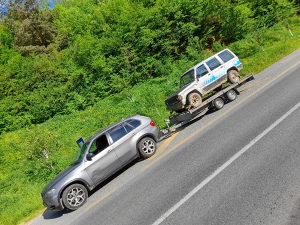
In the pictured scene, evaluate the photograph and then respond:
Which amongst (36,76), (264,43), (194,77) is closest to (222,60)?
(194,77)

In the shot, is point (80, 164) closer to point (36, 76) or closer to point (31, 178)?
point (31, 178)

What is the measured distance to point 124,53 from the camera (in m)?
28.4

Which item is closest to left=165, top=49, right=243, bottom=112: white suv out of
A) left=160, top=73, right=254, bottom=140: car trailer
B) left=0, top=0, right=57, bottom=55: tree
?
left=160, top=73, right=254, bottom=140: car trailer

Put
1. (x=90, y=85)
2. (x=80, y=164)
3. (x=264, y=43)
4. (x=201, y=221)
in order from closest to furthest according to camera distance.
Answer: (x=201, y=221) < (x=80, y=164) < (x=264, y=43) < (x=90, y=85)

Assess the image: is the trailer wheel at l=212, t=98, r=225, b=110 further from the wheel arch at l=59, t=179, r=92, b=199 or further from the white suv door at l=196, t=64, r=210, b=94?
the wheel arch at l=59, t=179, r=92, b=199

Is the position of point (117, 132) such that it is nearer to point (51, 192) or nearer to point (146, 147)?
point (146, 147)

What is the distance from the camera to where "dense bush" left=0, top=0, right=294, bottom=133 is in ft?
90.1

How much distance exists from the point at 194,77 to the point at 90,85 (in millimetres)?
19402

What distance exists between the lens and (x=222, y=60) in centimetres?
1227

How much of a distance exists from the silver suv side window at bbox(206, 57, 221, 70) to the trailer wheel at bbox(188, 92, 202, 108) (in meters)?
1.80

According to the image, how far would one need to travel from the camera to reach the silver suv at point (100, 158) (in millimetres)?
7254

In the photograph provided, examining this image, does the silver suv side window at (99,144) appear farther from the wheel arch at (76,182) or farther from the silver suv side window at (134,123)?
the silver suv side window at (134,123)

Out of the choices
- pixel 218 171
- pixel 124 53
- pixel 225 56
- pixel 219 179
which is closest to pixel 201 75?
pixel 225 56

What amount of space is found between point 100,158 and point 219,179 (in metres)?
4.19
